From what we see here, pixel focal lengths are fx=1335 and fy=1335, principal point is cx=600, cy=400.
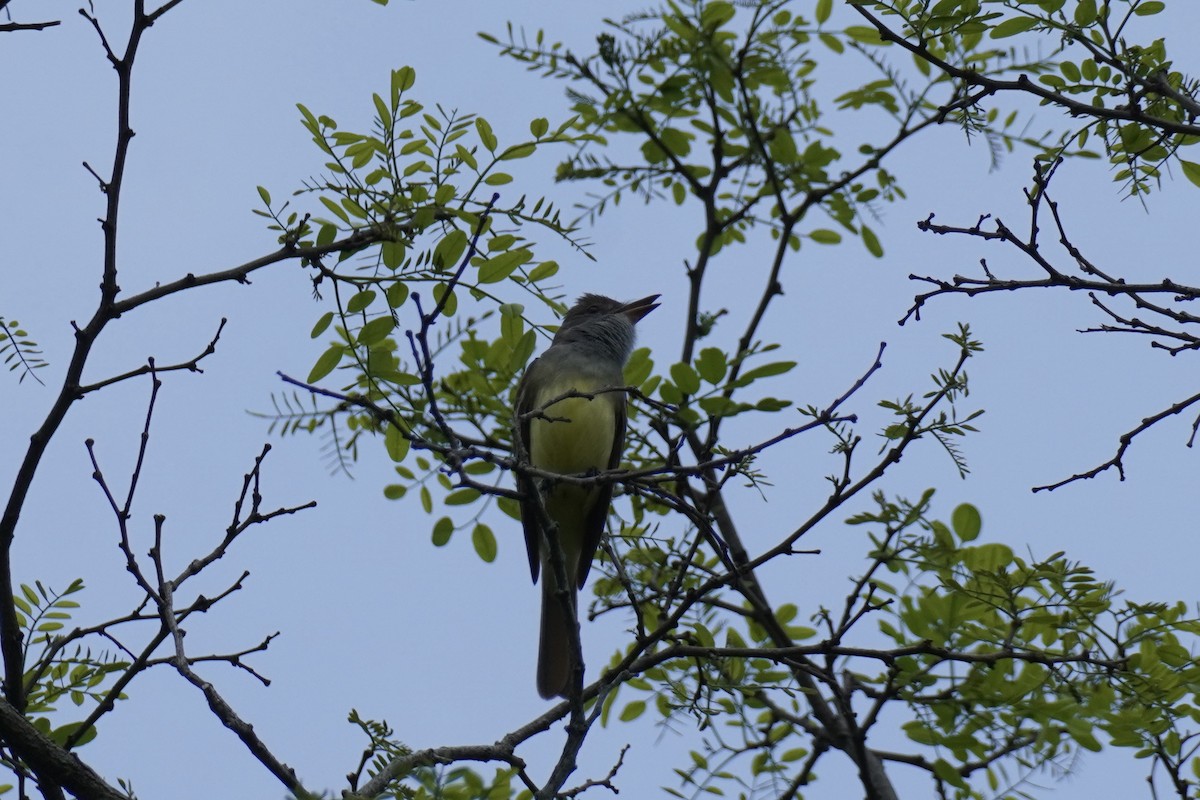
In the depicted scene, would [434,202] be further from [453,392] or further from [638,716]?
[638,716]

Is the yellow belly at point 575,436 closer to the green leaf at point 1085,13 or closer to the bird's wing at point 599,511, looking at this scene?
the bird's wing at point 599,511

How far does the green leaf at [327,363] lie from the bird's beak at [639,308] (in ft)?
12.4

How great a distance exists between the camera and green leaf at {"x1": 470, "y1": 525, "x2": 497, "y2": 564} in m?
5.54

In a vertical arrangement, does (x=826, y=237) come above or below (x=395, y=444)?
above

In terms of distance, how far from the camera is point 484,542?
218 inches

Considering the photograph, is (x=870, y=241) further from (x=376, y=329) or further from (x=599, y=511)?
(x=376, y=329)

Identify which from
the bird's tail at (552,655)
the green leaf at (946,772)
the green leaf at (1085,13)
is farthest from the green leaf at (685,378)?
the bird's tail at (552,655)

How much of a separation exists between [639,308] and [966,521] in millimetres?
3111

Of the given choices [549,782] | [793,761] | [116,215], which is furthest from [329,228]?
[793,761]

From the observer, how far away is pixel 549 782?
339 cm

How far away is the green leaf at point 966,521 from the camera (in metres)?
5.11

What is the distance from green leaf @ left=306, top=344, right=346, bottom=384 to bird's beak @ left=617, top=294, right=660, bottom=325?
3.79 meters

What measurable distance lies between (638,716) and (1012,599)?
213cm

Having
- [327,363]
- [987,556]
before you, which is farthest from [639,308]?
[327,363]
